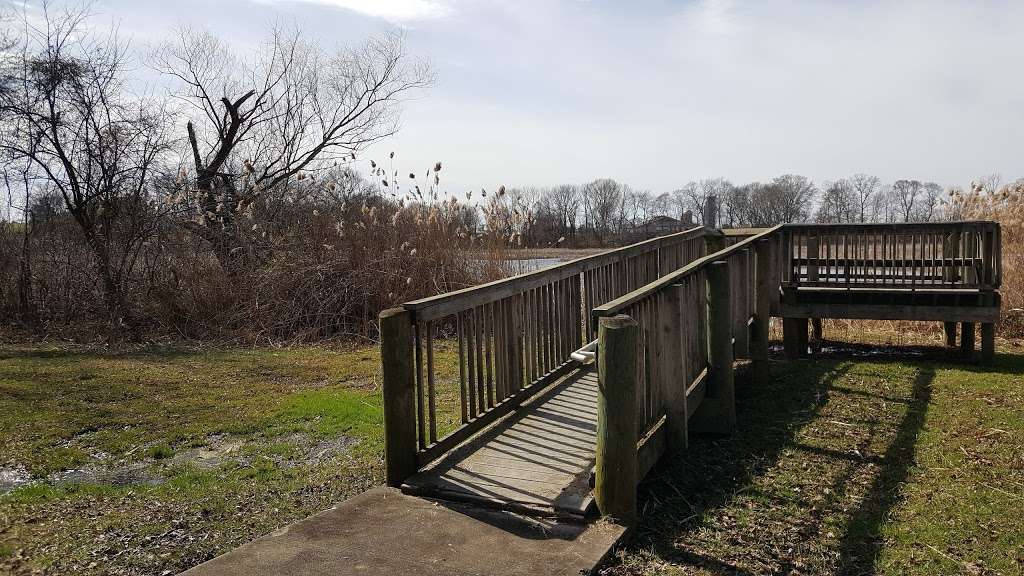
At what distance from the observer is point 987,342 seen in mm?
8602

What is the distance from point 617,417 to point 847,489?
5.96 feet

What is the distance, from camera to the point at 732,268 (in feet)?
22.6

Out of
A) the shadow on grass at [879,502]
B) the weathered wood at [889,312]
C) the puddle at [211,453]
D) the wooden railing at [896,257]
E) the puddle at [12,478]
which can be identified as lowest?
the shadow on grass at [879,502]

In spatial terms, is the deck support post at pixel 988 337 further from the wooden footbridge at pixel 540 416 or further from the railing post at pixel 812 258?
the wooden footbridge at pixel 540 416

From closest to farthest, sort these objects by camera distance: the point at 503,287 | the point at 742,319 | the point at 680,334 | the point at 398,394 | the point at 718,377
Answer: the point at 398,394
the point at 680,334
the point at 503,287
the point at 718,377
the point at 742,319

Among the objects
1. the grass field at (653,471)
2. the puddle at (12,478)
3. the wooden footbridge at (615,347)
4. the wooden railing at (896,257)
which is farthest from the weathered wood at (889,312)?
the puddle at (12,478)

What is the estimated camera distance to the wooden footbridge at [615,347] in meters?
3.92

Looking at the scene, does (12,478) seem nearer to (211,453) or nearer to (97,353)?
(211,453)

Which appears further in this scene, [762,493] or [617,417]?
[762,493]

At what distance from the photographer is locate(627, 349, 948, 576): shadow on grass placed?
12.1ft

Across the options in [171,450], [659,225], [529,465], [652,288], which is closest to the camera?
[529,465]

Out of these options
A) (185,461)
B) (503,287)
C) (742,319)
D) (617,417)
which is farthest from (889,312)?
(185,461)

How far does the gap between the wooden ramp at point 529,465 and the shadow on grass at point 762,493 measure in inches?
16.3

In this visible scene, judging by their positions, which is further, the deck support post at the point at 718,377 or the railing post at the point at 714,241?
the railing post at the point at 714,241
